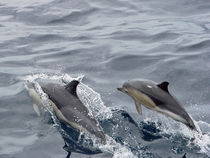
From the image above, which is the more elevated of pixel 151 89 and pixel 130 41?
pixel 151 89

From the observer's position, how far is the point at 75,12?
1788 cm

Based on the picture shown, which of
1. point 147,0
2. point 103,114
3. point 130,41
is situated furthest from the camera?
point 147,0

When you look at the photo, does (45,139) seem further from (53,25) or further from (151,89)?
(53,25)

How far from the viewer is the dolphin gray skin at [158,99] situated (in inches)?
293

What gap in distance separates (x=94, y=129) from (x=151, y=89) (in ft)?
4.18

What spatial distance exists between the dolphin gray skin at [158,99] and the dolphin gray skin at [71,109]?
3.09ft

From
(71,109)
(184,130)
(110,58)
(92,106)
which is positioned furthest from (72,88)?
(110,58)

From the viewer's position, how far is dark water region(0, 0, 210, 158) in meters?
7.76

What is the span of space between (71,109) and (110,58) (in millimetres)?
4569

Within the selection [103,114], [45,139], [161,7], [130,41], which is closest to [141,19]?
[161,7]

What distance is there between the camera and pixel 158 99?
769cm

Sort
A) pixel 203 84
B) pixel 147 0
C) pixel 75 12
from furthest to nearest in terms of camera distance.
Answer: pixel 147 0 < pixel 75 12 < pixel 203 84

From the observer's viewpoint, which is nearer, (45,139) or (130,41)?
(45,139)

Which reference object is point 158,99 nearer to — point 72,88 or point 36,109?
point 72,88
